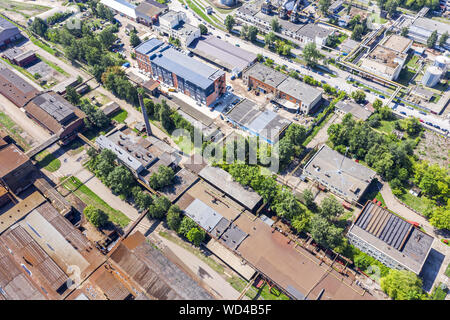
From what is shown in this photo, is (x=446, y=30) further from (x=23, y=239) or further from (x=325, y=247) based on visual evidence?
(x=23, y=239)

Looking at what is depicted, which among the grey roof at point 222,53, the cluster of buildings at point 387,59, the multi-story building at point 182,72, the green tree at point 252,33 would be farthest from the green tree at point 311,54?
the multi-story building at point 182,72

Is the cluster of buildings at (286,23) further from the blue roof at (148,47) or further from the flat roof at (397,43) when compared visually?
the blue roof at (148,47)

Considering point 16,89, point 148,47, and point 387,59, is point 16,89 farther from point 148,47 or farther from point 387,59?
point 387,59

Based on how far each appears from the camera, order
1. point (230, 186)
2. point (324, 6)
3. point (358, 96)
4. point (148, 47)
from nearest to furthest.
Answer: point (230, 186)
point (358, 96)
point (148, 47)
point (324, 6)

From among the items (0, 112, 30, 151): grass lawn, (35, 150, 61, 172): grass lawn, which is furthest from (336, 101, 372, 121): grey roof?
(0, 112, 30, 151): grass lawn

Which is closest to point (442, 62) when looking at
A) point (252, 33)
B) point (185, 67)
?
point (252, 33)

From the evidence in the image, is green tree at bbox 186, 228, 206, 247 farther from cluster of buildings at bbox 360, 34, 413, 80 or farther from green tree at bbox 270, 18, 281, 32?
green tree at bbox 270, 18, 281, 32
